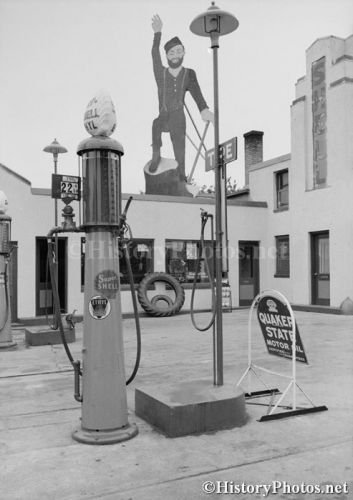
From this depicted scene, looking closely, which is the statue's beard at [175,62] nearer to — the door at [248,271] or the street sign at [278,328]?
the door at [248,271]

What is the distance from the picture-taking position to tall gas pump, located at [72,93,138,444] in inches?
174

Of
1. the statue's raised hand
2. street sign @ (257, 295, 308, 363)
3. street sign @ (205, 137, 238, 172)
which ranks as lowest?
street sign @ (257, 295, 308, 363)

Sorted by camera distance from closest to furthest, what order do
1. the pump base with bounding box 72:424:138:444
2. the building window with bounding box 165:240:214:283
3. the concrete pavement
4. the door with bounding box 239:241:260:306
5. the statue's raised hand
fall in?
the concrete pavement, the pump base with bounding box 72:424:138:444, the building window with bounding box 165:240:214:283, the door with bounding box 239:241:260:306, the statue's raised hand

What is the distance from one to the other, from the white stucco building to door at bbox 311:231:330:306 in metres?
0.03

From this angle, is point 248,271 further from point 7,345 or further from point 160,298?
point 7,345

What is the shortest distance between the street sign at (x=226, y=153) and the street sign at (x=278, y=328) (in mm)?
1487

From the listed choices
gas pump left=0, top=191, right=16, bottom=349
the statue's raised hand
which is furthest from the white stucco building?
the statue's raised hand

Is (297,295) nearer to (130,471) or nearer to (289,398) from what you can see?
(289,398)

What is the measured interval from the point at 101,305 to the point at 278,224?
529 inches

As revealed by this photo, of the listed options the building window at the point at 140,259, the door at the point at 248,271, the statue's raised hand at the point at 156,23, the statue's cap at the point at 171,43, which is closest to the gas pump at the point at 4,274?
the building window at the point at 140,259

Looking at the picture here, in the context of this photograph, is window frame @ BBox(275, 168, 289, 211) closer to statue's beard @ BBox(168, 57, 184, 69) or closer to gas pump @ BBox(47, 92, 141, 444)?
statue's beard @ BBox(168, 57, 184, 69)

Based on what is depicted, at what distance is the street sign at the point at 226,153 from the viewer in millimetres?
5257

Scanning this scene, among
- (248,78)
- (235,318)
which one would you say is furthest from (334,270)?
(248,78)

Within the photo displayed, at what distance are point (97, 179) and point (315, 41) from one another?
13.5 m
